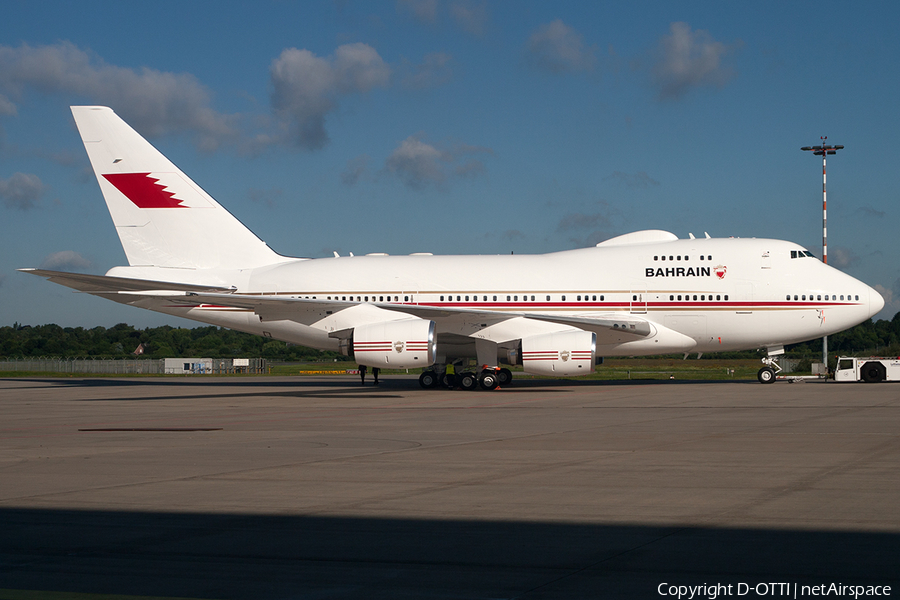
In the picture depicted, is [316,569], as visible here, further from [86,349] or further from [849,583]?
[86,349]

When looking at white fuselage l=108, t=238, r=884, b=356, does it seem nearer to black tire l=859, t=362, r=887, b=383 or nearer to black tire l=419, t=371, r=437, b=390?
black tire l=859, t=362, r=887, b=383

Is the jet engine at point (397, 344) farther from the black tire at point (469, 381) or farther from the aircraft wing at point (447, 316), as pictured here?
the black tire at point (469, 381)

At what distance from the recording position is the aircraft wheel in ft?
92.1

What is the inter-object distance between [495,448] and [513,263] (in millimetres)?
17699

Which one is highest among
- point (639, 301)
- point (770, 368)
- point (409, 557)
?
point (639, 301)

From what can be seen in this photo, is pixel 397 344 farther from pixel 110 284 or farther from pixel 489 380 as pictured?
pixel 110 284

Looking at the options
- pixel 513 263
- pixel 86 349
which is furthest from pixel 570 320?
pixel 86 349

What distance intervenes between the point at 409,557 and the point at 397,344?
19969 millimetres

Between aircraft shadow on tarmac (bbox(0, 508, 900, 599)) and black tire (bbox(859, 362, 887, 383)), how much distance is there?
26.1 m

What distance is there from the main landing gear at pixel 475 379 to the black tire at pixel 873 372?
12.8 meters

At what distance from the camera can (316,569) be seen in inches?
210

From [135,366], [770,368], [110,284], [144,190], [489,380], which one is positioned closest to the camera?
[110,284]

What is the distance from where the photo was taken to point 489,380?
28.1 meters

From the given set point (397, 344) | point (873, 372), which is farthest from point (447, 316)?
point (873, 372)
